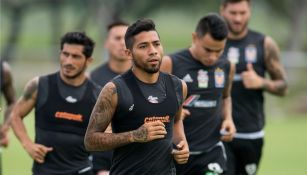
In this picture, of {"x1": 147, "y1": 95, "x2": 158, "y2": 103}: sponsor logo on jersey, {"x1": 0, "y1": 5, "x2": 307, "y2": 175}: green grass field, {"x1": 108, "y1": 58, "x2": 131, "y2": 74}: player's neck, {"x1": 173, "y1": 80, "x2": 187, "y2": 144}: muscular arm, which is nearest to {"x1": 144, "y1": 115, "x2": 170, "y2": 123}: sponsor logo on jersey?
{"x1": 147, "y1": 95, "x2": 158, "y2": 103}: sponsor logo on jersey

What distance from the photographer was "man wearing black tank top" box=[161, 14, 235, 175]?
9.62m

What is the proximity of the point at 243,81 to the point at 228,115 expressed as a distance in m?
0.99

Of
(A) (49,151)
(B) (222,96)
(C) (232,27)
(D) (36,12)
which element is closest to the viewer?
(A) (49,151)

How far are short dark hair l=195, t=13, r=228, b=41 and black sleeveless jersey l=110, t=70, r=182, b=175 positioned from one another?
1856mm

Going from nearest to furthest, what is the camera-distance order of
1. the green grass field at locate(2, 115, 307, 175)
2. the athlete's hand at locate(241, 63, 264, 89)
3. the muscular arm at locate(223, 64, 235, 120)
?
1. the muscular arm at locate(223, 64, 235, 120)
2. the athlete's hand at locate(241, 63, 264, 89)
3. the green grass field at locate(2, 115, 307, 175)

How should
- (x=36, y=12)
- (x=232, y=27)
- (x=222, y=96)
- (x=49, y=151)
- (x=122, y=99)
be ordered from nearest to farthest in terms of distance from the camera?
(x=122, y=99) → (x=49, y=151) → (x=222, y=96) → (x=232, y=27) → (x=36, y=12)

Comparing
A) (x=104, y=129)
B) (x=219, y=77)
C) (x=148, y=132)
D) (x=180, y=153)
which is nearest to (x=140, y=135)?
(x=148, y=132)

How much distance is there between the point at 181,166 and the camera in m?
9.65

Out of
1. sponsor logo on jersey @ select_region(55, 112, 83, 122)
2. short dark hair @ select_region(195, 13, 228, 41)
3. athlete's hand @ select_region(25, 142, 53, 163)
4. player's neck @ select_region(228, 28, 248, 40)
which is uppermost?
short dark hair @ select_region(195, 13, 228, 41)

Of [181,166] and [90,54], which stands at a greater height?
[90,54]

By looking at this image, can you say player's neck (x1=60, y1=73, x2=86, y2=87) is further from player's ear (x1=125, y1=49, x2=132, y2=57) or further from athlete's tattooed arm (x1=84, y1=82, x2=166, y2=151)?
athlete's tattooed arm (x1=84, y1=82, x2=166, y2=151)

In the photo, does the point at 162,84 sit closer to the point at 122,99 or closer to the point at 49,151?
the point at 122,99

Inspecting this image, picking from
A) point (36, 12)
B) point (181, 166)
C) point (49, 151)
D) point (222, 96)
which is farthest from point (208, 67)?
point (36, 12)

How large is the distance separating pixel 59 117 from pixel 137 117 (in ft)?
6.85
